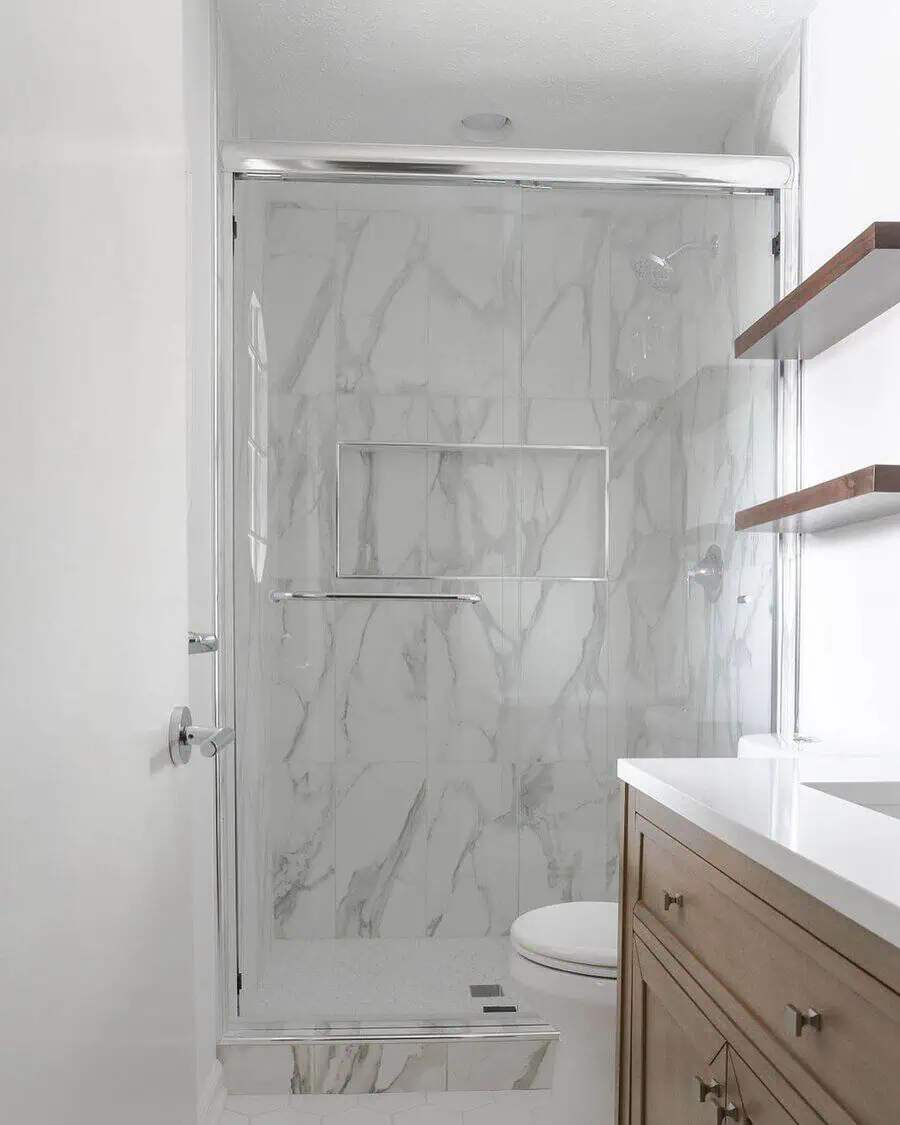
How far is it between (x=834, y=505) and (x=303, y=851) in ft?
4.83

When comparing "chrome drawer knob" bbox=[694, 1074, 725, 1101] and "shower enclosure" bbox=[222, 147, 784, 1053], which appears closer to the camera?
"chrome drawer knob" bbox=[694, 1074, 725, 1101]

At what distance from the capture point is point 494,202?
250 cm

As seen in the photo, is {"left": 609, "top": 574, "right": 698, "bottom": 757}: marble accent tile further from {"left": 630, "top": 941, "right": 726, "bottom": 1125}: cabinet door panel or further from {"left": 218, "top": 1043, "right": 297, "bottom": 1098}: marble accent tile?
{"left": 218, "top": 1043, "right": 297, "bottom": 1098}: marble accent tile

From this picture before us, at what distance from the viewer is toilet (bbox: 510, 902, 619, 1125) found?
1.94 m

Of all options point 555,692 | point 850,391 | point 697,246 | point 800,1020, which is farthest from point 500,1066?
point 697,246

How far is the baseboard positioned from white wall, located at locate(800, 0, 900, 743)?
1604 millimetres

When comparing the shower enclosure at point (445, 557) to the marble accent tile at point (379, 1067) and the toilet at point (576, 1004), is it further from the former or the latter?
the toilet at point (576, 1004)

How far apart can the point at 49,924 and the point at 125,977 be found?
0.22 m

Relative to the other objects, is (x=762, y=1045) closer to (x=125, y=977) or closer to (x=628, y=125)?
(x=125, y=977)

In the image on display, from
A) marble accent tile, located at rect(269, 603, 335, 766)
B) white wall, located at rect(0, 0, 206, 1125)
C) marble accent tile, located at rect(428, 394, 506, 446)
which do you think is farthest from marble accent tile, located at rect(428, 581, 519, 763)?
white wall, located at rect(0, 0, 206, 1125)

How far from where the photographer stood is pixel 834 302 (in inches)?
81.3

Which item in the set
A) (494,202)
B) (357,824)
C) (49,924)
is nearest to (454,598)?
(357,824)

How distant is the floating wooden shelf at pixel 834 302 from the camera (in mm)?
1791

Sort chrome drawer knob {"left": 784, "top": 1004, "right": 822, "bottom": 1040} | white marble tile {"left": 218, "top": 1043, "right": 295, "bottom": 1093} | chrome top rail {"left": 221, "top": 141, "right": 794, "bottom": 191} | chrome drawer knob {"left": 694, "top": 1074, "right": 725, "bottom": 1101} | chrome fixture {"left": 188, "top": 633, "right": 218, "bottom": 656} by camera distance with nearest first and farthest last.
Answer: chrome drawer knob {"left": 784, "top": 1004, "right": 822, "bottom": 1040}, chrome drawer knob {"left": 694, "top": 1074, "right": 725, "bottom": 1101}, chrome fixture {"left": 188, "top": 633, "right": 218, "bottom": 656}, white marble tile {"left": 218, "top": 1043, "right": 295, "bottom": 1093}, chrome top rail {"left": 221, "top": 141, "right": 794, "bottom": 191}
